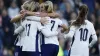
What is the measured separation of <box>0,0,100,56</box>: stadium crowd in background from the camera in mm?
21978

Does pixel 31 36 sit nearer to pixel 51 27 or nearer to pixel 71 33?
pixel 51 27

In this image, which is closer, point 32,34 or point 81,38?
point 32,34

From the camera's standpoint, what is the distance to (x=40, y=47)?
15.4 m

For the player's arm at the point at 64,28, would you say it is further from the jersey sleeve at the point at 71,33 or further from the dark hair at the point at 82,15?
the dark hair at the point at 82,15

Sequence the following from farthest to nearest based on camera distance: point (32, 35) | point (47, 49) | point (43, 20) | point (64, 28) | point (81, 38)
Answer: point (81, 38)
point (64, 28)
point (47, 49)
point (43, 20)
point (32, 35)

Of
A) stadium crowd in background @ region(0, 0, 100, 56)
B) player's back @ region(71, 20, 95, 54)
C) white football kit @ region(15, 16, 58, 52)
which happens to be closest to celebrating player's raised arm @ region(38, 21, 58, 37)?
white football kit @ region(15, 16, 58, 52)

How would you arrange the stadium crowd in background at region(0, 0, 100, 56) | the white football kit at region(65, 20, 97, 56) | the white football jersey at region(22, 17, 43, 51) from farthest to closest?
1. the stadium crowd in background at region(0, 0, 100, 56)
2. the white football kit at region(65, 20, 97, 56)
3. the white football jersey at region(22, 17, 43, 51)

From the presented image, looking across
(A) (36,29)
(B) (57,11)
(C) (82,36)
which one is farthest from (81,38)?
(B) (57,11)

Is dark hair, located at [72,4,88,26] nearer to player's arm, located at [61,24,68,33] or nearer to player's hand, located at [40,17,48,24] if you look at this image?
player's arm, located at [61,24,68,33]

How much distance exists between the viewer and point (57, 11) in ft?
77.4

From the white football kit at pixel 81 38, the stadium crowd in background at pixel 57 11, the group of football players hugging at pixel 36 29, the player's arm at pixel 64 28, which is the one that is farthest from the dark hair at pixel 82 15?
the stadium crowd in background at pixel 57 11

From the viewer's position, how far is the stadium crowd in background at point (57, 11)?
2198 cm

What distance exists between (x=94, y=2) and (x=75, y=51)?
31.3ft

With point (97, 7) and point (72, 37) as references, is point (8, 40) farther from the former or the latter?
point (72, 37)
